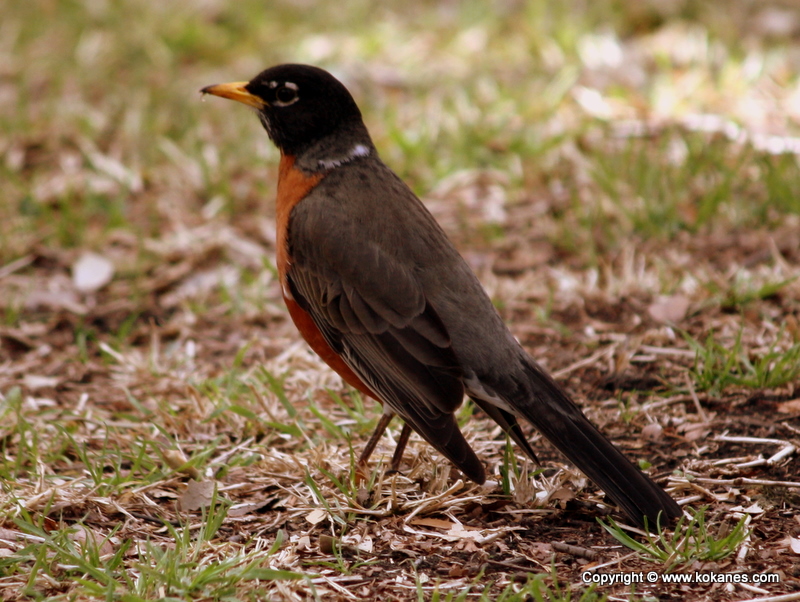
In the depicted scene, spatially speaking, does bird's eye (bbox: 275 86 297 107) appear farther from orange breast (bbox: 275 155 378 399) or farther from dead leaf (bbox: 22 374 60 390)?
dead leaf (bbox: 22 374 60 390)

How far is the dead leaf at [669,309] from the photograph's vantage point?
5152mm

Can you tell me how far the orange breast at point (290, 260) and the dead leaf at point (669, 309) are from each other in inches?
71.6

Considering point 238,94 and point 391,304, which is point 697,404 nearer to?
point 391,304

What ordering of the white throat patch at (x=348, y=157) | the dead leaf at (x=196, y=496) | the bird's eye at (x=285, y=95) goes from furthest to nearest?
the bird's eye at (x=285, y=95)
the white throat patch at (x=348, y=157)
the dead leaf at (x=196, y=496)

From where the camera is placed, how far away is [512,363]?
3889 millimetres

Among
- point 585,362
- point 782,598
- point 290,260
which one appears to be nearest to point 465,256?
point 585,362

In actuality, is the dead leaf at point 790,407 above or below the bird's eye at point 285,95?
below

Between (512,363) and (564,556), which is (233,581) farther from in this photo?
(512,363)

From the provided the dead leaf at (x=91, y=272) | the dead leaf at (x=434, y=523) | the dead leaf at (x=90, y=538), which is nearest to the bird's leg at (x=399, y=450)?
the dead leaf at (x=434, y=523)

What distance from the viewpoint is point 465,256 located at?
253 inches

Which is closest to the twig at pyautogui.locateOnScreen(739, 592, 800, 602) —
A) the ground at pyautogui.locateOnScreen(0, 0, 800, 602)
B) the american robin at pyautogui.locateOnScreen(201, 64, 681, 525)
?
the ground at pyautogui.locateOnScreen(0, 0, 800, 602)

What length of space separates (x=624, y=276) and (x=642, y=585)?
2.67 m

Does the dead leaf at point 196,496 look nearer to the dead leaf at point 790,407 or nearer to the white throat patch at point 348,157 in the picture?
the white throat patch at point 348,157

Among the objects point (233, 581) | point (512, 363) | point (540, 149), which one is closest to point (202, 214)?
point (540, 149)
